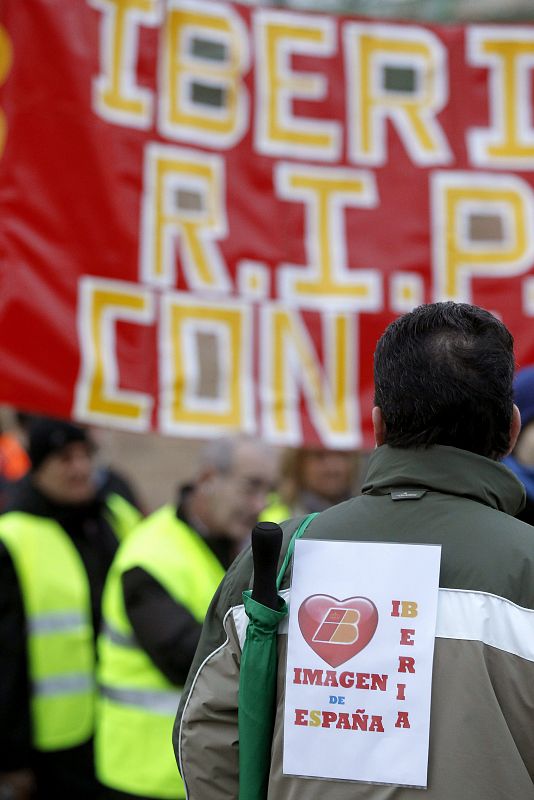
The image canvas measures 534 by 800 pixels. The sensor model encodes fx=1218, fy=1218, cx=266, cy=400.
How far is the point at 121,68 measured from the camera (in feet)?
12.2

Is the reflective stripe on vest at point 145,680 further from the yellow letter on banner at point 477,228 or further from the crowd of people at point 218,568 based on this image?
the yellow letter on banner at point 477,228

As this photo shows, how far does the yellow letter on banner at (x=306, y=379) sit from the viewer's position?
3.69 meters

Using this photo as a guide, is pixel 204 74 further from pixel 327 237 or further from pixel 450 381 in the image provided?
pixel 450 381

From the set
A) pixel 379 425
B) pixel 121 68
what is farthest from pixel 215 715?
pixel 121 68

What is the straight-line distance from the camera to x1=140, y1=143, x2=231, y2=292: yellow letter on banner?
367 centimetres

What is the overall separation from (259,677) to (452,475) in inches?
16.5

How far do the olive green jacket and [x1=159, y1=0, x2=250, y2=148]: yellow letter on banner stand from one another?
209 centimetres

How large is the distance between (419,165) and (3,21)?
1.36 metres

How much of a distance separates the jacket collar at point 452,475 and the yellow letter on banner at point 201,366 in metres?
1.74

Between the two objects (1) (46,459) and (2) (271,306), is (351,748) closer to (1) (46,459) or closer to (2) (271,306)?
(2) (271,306)

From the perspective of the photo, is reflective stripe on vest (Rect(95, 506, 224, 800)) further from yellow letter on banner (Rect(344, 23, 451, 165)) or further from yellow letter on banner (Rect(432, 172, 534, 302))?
yellow letter on banner (Rect(344, 23, 451, 165))

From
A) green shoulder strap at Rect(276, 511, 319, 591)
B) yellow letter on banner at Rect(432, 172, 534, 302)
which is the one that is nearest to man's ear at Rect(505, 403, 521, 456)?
green shoulder strap at Rect(276, 511, 319, 591)

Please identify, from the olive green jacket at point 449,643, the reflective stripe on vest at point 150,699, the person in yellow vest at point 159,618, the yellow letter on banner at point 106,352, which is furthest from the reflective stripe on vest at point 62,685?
the olive green jacket at point 449,643

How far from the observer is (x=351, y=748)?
176 centimetres
